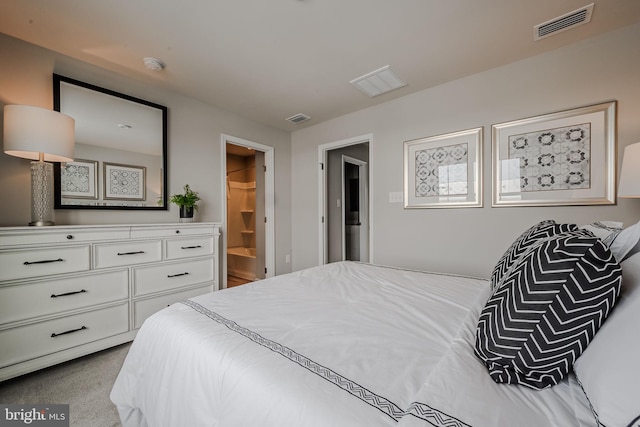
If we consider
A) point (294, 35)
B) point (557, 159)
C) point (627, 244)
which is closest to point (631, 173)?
point (557, 159)

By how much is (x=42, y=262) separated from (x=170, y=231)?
0.86 meters

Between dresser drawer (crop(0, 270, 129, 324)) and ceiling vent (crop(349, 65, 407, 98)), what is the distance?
2881 mm

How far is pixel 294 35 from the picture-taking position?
6.52 ft

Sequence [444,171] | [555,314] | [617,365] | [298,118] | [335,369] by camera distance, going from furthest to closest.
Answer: [298,118] → [444,171] → [335,369] → [555,314] → [617,365]

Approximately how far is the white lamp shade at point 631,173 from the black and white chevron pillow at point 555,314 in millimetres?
1583

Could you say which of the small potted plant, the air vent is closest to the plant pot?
the small potted plant

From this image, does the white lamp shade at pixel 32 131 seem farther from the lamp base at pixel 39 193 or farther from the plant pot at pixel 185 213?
the plant pot at pixel 185 213

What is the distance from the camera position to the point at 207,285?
108 inches

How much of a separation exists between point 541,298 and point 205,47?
2635mm

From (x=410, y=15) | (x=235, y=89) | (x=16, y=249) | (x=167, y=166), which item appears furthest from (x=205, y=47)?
(x=16, y=249)

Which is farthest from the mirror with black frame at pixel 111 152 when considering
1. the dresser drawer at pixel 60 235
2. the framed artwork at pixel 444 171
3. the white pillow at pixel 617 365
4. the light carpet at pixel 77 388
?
the white pillow at pixel 617 365

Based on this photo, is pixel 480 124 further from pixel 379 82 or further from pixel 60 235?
pixel 60 235

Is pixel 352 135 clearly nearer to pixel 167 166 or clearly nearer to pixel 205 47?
pixel 205 47

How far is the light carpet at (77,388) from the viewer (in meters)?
1.46
